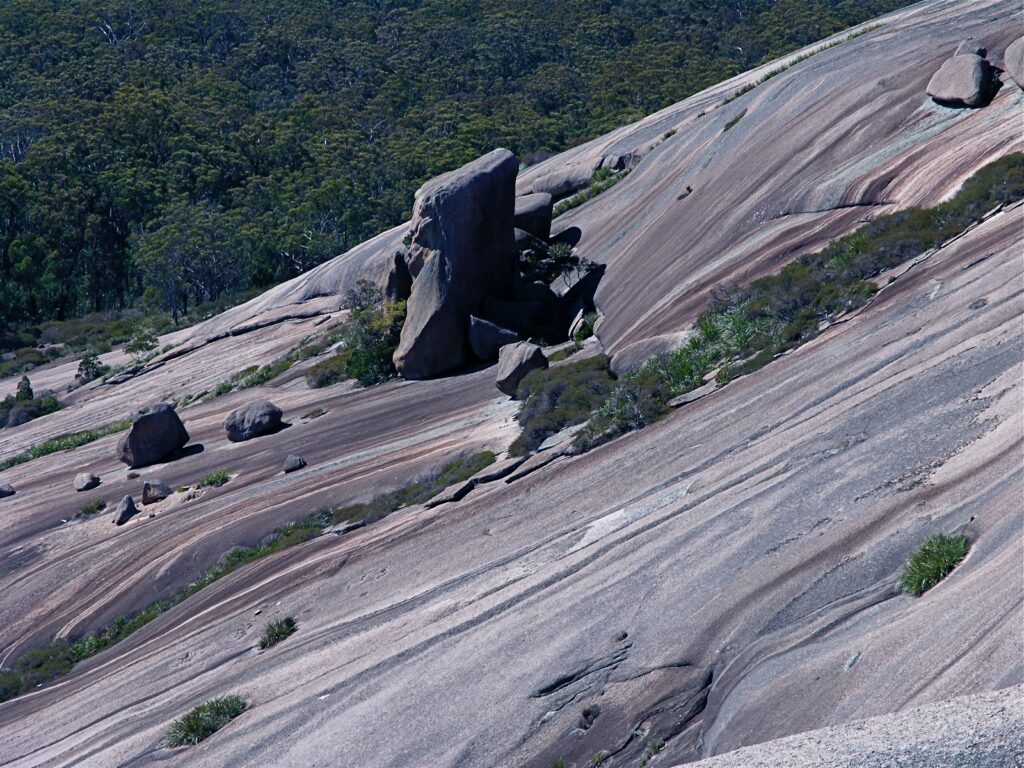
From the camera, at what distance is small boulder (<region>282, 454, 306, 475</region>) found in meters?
27.1

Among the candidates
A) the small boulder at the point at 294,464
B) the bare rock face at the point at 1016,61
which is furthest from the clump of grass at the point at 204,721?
the bare rock face at the point at 1016,61

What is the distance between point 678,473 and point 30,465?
26182 millimetres

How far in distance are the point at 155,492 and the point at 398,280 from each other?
9.38 metres

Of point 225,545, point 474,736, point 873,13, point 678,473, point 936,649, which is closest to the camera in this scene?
point 936,649

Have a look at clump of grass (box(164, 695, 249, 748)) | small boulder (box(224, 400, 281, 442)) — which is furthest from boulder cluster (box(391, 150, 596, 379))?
clump of grass (box(164, 695, 249, 748))

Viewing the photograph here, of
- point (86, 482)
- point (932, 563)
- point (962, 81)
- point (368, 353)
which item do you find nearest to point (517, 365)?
point (368, 353)

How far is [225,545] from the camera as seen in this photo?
939 inches

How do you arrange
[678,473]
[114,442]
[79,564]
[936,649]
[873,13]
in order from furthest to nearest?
[873,13]
[114,442]
[79,564]
[678,473]
[936,649]

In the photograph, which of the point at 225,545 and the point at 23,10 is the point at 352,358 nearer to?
the point at 225,545

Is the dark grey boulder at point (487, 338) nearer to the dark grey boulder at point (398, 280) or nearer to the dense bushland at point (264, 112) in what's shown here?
the dark grey boulder at point (398, 280)

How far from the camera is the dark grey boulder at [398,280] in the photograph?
33.4 m

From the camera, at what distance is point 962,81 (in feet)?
76.6

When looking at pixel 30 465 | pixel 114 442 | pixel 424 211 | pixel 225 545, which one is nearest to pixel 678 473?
pixel 225 545

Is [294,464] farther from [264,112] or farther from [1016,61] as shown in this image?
[264,112]
